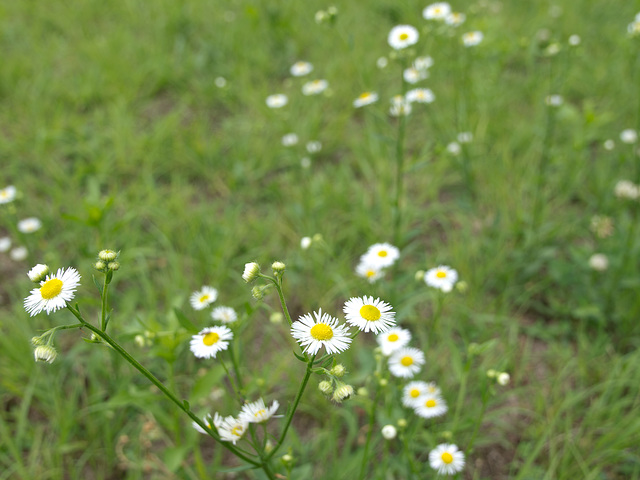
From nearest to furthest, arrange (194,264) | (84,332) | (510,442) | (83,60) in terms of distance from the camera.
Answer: (510,442), (84,332), (194,264), (83,60)

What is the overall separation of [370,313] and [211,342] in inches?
16.4

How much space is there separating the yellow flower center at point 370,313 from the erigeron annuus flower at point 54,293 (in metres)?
0.58

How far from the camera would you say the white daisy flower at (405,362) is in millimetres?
1576

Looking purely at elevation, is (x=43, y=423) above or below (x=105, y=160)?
below

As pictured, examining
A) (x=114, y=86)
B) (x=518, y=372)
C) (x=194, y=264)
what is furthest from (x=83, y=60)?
(x=518, y=372)

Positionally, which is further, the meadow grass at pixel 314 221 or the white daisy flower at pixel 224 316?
the meadow grass at pixel 314 221

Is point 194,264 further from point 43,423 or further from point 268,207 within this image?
point 43,423

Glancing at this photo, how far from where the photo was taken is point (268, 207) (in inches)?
107

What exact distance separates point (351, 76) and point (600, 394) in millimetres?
2449

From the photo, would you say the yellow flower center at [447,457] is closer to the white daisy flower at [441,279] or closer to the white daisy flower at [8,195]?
the white daisy flower at [441,279]

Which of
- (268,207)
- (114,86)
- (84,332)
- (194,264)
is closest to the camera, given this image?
(84,332)

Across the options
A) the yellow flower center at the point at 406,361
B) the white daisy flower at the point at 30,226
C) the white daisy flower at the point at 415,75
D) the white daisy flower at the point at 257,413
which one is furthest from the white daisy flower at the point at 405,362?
the white daisy flower at the point at 30,226

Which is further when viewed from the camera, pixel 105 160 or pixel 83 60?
pixel 83 60

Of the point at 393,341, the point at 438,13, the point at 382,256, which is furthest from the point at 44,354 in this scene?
the point at 438,13
